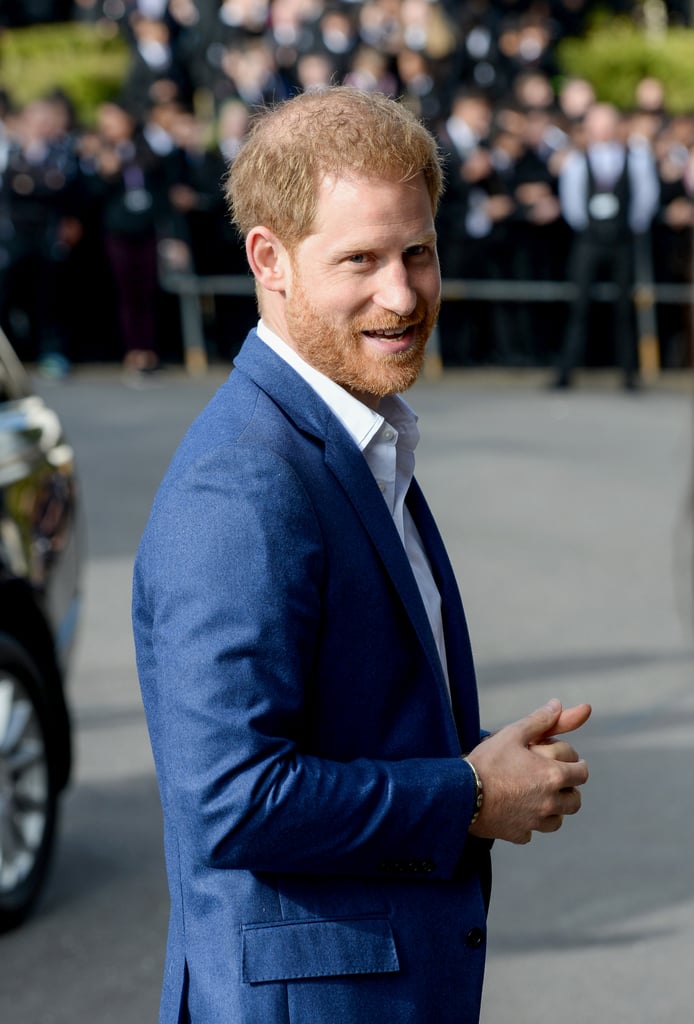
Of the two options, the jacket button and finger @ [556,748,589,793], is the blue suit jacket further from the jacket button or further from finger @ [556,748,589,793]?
finger @ [556,748,589,793]

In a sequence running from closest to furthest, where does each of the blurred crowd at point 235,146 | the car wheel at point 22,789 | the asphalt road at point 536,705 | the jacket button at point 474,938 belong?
the jacket button at point 474,938, the asphalt road at point 536,705, the car wheel at point 22,789, the blurred crowd at point 235,146

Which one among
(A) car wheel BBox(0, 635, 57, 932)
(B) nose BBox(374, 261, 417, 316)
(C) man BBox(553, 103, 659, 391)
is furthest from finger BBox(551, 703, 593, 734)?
(C) man BBox(553, 103, 659, 391)

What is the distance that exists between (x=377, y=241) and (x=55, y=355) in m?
16.3

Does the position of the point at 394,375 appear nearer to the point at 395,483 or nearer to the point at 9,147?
the point at 395,483

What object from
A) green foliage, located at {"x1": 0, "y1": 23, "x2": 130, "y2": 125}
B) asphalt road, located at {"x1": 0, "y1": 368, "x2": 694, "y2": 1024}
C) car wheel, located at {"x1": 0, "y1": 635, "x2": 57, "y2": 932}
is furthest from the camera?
green foliage, located at {"x1": 0, "y1": 23, "x2": 130, "y2": 125}

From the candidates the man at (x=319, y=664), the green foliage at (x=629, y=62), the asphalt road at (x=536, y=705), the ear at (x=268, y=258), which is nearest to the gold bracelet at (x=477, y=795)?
the man at (x=319, y=664)

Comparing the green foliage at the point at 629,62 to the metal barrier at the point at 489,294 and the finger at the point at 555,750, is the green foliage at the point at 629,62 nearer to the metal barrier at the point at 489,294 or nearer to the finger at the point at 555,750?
the metal barrier at the point at 489,294

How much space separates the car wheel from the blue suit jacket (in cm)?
295

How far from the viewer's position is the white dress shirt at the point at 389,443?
7.87 ft

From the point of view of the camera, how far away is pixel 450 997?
242 centimetres

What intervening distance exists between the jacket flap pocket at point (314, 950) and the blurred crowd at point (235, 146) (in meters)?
14.3

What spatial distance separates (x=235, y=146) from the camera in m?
16.1

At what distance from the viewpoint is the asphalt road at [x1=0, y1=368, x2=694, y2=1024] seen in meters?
5.03

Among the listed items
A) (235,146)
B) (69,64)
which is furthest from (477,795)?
(69,64)
